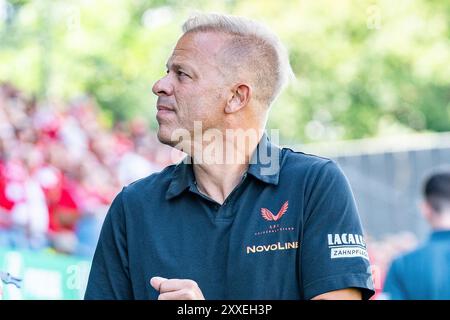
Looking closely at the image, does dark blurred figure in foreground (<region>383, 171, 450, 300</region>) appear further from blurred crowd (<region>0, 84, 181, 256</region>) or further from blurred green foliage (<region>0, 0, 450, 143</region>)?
blurred green foliage (<region>0, 0, 450, 143</region>)

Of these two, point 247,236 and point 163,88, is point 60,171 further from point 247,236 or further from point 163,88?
point 247,236

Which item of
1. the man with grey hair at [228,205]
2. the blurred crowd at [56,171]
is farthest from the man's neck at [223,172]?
the blurred crowd at [56,171]

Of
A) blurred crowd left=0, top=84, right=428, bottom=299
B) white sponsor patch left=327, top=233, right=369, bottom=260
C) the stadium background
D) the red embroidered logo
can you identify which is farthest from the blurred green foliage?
white sponsor patch left=327, top=233, right=369, bottom=260

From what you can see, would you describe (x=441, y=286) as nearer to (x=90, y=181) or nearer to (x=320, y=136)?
(x=90, y=181)

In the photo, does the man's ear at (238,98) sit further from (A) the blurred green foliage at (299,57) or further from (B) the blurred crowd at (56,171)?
(A) the blurred green foliage at (299,57)

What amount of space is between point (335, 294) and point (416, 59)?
36.1ft

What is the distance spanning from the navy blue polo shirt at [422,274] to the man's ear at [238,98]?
2306 millimetres

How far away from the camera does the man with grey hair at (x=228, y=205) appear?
2570 mm

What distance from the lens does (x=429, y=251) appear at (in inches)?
190

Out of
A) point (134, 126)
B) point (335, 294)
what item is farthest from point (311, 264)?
point (134, 126)

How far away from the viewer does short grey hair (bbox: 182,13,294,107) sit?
9.25 feet

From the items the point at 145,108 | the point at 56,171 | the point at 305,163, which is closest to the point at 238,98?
the point at 305,163

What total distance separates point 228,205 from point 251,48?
0.50 metres

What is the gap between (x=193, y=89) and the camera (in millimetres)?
2793
